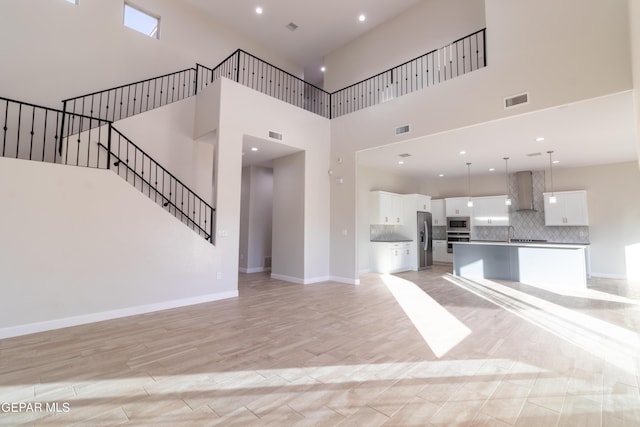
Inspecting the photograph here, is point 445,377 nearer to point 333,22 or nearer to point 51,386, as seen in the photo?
point 51,386

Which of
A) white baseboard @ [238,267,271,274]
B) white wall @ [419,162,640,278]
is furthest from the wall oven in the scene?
white baseboard @ [238,267,271,274]

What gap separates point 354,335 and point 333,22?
781 centimetres

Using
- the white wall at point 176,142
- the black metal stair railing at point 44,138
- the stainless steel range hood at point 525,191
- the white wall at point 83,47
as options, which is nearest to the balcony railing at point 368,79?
the white wall at point 83,47

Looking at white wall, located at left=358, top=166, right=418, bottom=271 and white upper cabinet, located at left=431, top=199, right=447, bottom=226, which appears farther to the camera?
white upper cabinet, located at left=431, top=199, right=447, bottom=226

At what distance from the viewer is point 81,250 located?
395 centimetres

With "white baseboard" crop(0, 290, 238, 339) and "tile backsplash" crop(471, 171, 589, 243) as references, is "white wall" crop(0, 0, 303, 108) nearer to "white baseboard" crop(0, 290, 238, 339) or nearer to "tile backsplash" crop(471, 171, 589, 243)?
"white baseboard" crop(0, 290, 238, 339)

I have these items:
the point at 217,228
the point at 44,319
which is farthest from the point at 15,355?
the point at 217,228

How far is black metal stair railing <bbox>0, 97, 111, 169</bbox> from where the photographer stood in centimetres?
499

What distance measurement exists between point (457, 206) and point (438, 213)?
2.39 feet

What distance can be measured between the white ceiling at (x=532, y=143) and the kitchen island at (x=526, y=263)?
223 cm

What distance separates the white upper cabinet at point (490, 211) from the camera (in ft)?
30.7

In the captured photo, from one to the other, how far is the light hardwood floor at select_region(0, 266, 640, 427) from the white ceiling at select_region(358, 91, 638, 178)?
10.1 feet

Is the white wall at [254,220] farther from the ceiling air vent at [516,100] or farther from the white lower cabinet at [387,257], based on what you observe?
the ceiling air vent at [516,100]

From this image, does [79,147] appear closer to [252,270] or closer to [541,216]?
[252,270]
